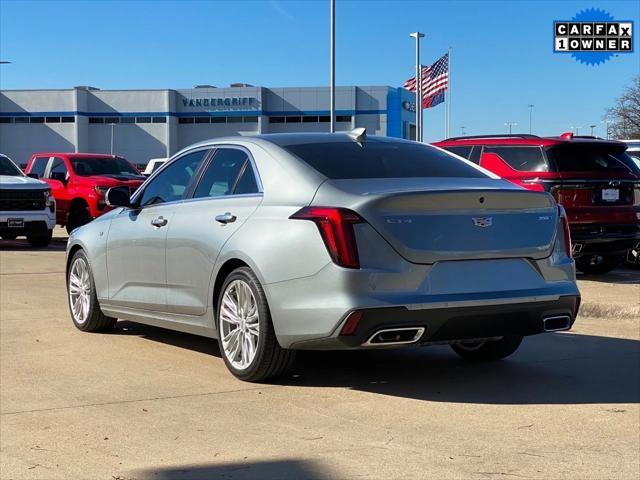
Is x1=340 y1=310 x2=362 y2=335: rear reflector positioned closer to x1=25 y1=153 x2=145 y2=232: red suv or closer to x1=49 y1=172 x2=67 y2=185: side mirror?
x1=25 y1=153 x2=145 y2=232: red suv

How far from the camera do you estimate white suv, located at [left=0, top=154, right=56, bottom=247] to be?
17016 mm

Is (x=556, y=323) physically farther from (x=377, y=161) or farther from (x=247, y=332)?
(x=247, y=332)

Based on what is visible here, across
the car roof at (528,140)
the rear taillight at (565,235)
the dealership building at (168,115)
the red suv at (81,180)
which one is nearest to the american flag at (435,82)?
the red suv at (81,180)

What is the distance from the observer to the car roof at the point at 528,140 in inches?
458

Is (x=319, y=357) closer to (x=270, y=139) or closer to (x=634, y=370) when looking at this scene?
(x=270, y=139)

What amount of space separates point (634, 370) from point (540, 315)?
4.80 ft

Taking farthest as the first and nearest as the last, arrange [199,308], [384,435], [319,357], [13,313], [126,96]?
[126,96] → [13,313] → [319,357] → [199,308] → [384,435]

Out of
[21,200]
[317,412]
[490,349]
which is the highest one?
[21,200]

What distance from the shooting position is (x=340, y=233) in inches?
200

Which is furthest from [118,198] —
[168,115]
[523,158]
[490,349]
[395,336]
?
[168,115]

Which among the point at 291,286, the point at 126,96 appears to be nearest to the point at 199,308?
the point at 291,286

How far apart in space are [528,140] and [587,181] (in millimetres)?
1005

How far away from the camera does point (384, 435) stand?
4.70 metres

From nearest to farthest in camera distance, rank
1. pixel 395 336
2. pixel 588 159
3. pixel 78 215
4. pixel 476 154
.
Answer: pixel 395 336, pixel 588 159, pixel 476 154, pixel 78 215
